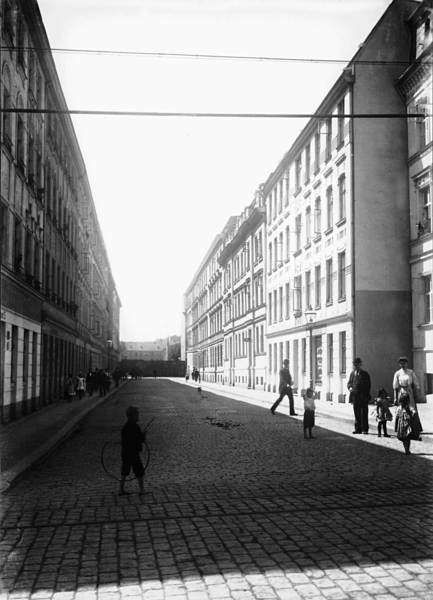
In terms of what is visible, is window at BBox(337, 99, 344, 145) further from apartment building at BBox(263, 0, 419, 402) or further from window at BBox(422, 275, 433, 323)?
window at BBox(422, 275, 433, 323)

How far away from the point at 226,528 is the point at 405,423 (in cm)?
645

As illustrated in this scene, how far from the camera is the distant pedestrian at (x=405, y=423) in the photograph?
40.9 ft

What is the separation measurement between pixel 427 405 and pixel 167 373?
98183mm

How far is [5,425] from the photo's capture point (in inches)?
774

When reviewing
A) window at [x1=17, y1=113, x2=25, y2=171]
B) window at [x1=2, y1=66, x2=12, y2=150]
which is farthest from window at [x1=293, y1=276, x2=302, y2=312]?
window at [x1=2, y1=66, x2=12, y2=150]

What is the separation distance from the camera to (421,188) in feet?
90.1

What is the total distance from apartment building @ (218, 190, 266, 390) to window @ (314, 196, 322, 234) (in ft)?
46.2

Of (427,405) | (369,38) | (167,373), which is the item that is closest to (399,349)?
(427,405)

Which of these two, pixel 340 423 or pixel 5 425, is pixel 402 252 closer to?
pixel 340 423

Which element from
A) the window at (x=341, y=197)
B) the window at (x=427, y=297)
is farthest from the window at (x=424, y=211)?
the window at (x=341, y=197)

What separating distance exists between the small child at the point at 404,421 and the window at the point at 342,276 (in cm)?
1848

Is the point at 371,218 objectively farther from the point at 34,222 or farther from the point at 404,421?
the point at 404,421

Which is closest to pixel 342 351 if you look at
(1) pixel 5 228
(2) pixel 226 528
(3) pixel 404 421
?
(1) pixel 5 228

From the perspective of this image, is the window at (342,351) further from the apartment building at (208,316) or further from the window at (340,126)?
the apartment building at (208,316)
